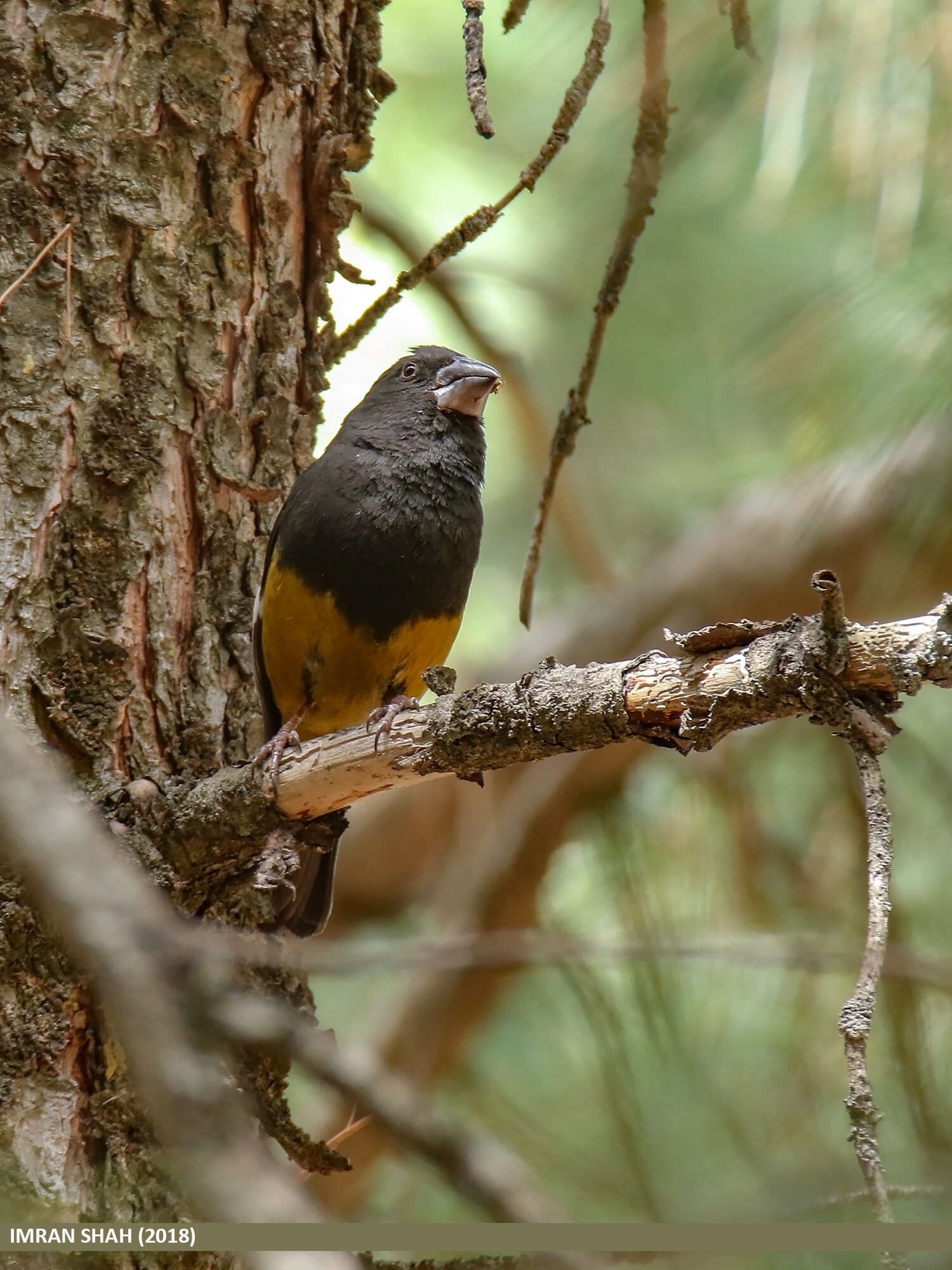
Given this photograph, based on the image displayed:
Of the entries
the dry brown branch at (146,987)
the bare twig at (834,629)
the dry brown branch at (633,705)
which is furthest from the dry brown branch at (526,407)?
the dry brown branch at (146,987)

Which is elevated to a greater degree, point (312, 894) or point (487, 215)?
Answer: point (487, 215)

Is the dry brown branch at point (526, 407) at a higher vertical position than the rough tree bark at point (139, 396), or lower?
higher

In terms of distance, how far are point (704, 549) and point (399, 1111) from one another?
3964mm

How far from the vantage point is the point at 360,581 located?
3.27 m

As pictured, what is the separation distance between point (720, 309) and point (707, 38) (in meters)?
1.50

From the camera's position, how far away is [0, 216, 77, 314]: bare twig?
2724 millimetres

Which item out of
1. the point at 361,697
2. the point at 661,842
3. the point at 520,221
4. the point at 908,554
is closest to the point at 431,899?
the point at 661,842

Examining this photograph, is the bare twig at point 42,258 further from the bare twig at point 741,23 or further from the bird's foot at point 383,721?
the bare twig at point 741,23

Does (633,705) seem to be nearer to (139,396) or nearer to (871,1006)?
(871,1006)

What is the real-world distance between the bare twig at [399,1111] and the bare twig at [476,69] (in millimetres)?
1465

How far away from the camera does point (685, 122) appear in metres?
2.99

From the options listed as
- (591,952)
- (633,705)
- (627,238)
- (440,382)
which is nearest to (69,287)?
(627,238)

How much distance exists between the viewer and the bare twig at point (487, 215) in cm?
231

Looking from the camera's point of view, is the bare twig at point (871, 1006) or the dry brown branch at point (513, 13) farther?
the dry brown branch at point (513, 13)
